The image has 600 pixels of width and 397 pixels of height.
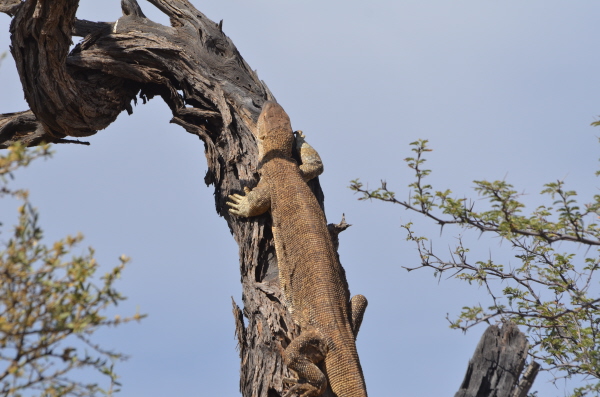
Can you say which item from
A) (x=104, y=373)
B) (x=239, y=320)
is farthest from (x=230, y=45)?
(x=104, y=373)

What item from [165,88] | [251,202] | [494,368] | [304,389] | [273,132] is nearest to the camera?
[494,368]

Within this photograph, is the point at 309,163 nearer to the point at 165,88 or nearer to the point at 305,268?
the point at 305,268

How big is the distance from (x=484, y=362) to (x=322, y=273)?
2077 mm

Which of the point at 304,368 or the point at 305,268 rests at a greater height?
the point at 305,268

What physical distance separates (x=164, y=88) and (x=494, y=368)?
17.7 feet

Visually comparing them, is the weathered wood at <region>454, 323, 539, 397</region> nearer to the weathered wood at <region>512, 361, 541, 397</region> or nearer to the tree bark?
the weathered wood at <region>512, 361, 541, 397</region>

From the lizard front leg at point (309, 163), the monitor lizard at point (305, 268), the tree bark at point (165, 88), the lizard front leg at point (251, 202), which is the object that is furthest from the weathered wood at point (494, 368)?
the lizard front leg at point (309, 163)

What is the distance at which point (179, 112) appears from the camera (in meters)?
7.85

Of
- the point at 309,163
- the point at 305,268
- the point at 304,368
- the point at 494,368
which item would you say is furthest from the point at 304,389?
the point at 309,163

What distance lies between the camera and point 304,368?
5867 millimetres

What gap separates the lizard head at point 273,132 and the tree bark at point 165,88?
0.10m

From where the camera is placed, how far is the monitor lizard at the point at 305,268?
5.98m

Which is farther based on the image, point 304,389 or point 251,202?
point 251,202

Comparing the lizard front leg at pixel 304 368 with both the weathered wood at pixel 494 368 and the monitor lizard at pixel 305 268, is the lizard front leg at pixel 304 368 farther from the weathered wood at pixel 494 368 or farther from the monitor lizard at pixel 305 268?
the weathered wood at pixel 494 368
